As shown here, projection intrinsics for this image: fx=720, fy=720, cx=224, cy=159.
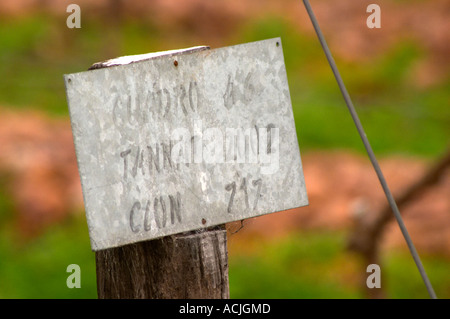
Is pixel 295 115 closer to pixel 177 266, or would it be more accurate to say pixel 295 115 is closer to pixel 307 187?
pixel 307 187

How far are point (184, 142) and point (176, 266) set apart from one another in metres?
0.34

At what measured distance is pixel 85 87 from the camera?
1613 millimetres

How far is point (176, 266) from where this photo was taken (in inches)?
71.6

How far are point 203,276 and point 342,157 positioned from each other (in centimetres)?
585

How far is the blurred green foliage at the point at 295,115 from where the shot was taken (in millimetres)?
5449

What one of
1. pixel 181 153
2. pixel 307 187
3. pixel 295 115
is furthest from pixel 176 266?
pixel 295 115

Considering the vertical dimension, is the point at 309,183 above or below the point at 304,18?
below

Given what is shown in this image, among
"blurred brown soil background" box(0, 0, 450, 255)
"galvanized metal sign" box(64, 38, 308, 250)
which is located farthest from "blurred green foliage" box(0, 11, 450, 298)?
"galvanized metal sign" box(64, 38, 308, 250)

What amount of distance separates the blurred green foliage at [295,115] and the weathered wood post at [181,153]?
136 inches

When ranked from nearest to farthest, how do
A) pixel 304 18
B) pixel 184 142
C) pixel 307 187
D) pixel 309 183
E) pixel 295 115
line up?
pixel 184 142, pixel 307 187, pixel 309 183, pixel 295 115, pixel 304 18

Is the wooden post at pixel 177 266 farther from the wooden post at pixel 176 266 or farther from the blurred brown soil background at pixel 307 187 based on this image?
the blurred brown soil background at pixel 307 187

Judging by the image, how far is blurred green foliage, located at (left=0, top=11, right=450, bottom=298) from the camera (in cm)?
545

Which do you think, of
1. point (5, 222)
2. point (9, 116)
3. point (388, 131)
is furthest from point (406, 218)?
point (9, 116)
